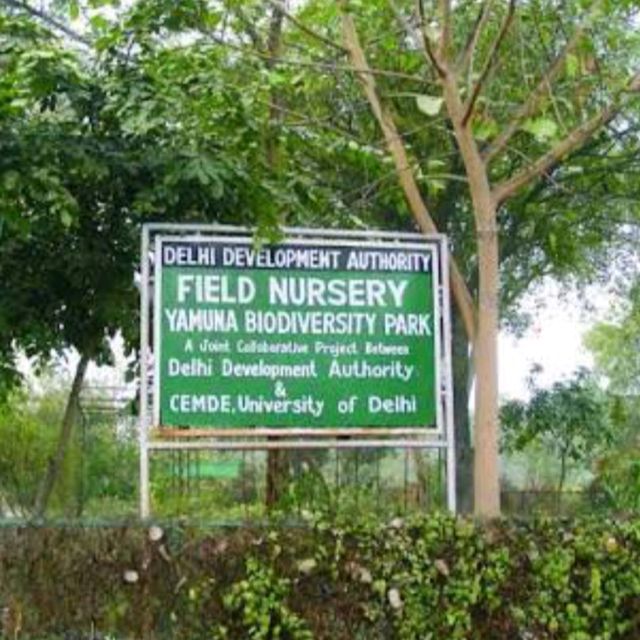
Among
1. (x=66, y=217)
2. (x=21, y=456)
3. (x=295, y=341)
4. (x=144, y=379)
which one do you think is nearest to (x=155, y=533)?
(x=144, y=379)

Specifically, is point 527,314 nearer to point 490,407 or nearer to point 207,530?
point 490,407

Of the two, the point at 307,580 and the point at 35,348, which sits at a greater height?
the point at 35,348

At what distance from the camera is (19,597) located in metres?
5.53

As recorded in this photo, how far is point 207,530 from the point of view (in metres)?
5.60

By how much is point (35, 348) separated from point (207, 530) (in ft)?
7.96

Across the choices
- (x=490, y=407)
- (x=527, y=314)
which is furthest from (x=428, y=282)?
(x=527, y=314)

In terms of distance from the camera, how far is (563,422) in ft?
41.0

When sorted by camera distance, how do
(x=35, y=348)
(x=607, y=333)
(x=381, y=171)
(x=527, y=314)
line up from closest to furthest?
(x=35, y=348) → (x=381, y=171) → (x=527, y=314) → (x=607, y=333)

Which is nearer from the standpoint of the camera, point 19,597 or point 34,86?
point 19,597

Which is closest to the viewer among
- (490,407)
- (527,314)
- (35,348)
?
(490,407)

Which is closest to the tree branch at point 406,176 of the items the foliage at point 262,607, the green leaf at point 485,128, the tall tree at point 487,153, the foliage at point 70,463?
the tall tree at point 487,153

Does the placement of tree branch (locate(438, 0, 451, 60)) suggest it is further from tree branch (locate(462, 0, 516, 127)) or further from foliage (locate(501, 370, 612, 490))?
foliage (locate(501, 370, 612, 490))

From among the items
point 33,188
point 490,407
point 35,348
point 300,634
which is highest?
point 33,188

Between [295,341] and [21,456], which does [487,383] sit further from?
[21,456]
